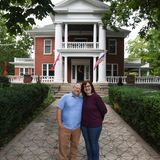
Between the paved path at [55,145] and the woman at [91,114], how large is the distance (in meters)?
1.38

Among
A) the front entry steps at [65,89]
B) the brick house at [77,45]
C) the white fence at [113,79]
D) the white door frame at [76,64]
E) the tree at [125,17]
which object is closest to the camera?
the tree at [125,17]

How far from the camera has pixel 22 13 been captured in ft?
34.3

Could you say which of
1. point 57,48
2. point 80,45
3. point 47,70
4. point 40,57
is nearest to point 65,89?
point 57,48

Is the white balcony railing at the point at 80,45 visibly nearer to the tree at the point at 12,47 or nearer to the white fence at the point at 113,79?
the white fence at the point at 113,79

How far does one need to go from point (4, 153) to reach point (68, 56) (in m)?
29.9

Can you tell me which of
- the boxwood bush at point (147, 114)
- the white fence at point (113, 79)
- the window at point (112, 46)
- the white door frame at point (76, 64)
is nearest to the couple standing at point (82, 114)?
the boxwood bush at point (147, 114)

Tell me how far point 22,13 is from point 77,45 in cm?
2906

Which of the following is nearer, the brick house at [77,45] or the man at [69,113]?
the man at [69,113]

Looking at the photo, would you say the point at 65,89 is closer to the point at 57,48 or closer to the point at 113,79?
the point at 57,48

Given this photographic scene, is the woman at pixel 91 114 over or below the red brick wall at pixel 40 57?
below

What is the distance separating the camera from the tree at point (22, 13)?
406 inches

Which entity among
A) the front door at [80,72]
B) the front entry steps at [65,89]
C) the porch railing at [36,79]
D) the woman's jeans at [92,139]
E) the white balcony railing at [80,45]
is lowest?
the woman's jeans at [92,139]

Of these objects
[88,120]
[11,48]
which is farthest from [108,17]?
[11,48]

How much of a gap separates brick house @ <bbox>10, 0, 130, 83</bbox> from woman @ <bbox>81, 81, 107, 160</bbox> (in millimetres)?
30356
